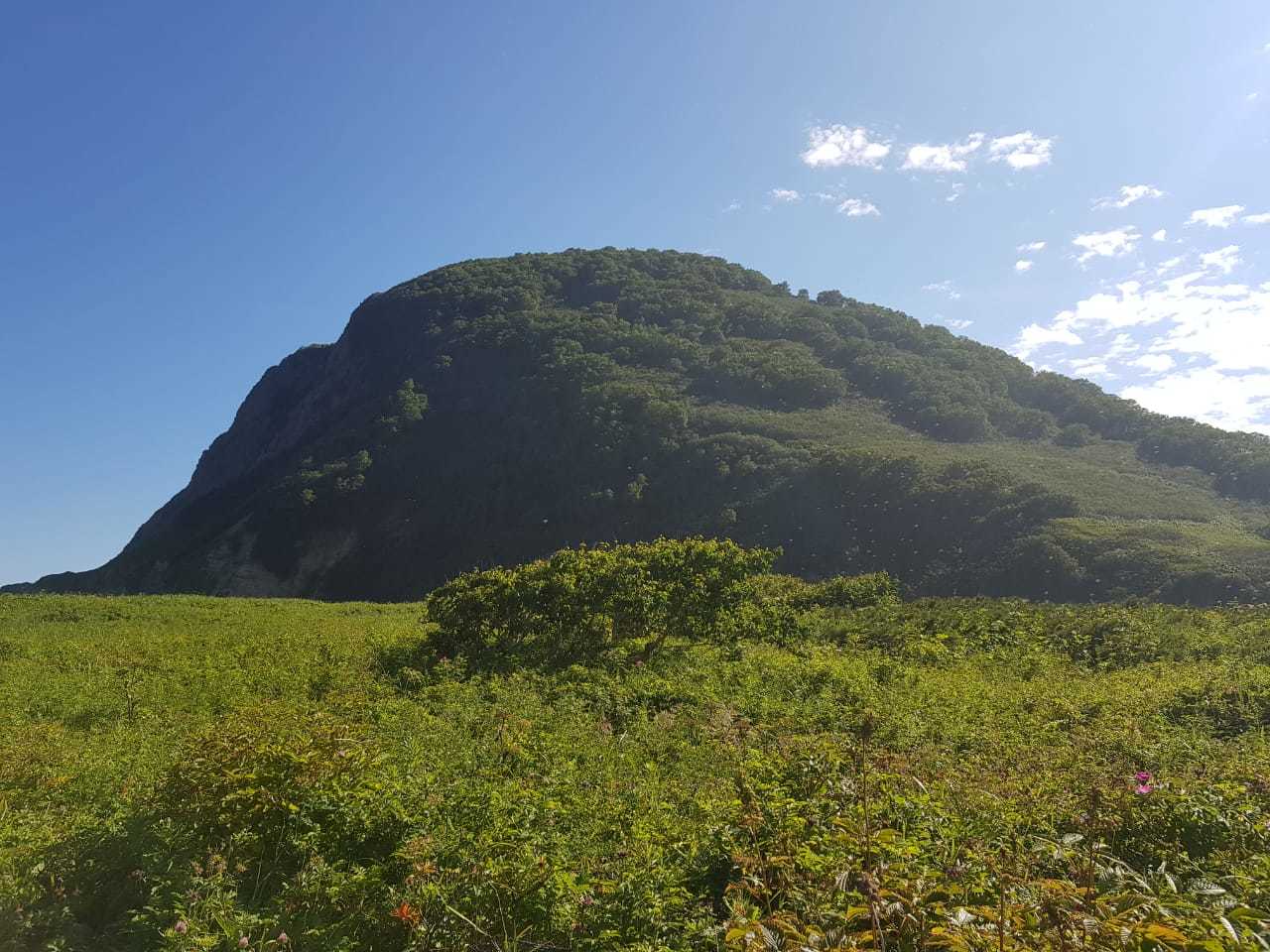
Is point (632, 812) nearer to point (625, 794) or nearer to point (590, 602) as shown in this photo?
point (625, 794)

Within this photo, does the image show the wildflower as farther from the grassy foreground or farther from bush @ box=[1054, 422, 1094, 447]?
bush @ box=[1054, 422, 1094, 447]

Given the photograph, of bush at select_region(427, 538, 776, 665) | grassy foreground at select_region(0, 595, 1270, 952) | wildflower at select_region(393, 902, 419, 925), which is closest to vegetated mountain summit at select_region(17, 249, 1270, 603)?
bush at select_region(427, 538, 776, 665)

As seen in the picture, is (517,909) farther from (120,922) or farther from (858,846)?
(120,922)

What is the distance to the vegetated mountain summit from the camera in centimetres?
3481

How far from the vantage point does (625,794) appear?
18.4 ft

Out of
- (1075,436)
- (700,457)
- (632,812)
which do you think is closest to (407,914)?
(632,812)

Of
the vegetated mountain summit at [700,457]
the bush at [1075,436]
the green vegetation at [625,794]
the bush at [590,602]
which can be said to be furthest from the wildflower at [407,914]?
the bush at [1075,436]

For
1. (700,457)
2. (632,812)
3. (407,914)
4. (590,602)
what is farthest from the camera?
(700,457)

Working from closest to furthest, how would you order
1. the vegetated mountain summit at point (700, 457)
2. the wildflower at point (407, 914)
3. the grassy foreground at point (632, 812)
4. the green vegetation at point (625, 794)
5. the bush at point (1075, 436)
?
the grassy foreground at point (632, 812), the green vegetation at point (625, 794), the wildflower at point (407, 914), the vegetated mountain summit at point (700, 457), the bush at point (1075, 436)

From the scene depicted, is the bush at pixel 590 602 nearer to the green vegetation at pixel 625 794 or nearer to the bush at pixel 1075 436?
the green vegetation at pixel 625 794

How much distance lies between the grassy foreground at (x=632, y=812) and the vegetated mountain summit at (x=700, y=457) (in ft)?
76.1

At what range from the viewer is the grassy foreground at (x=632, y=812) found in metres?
3.04

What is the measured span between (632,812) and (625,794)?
503mm

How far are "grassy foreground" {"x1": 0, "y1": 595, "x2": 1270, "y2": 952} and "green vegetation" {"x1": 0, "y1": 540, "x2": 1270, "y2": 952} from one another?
1.0 inches
